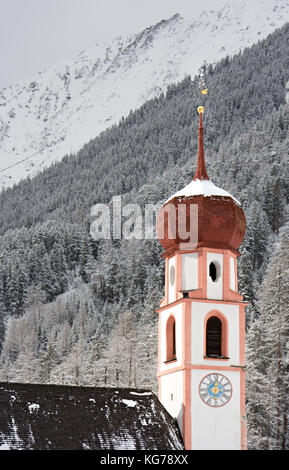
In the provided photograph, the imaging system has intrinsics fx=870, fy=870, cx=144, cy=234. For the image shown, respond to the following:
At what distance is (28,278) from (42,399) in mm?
142182

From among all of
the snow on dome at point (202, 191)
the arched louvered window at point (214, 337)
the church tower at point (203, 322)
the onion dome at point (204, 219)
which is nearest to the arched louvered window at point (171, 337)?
the church tower at point (203, 322)

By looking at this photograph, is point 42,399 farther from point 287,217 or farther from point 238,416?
point 287,217

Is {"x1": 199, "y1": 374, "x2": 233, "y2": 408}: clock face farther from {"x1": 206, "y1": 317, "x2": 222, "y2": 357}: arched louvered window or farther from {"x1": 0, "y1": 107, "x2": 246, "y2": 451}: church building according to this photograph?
{"x1": 206, "y1": 317, "x2": 222, "y2": 357}: arched louvered window

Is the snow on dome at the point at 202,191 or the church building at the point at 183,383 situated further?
the snow on dome at the point at 202,191

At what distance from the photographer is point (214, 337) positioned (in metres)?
37.4

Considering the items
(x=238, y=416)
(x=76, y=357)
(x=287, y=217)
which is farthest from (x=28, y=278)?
(x=238, y=416)

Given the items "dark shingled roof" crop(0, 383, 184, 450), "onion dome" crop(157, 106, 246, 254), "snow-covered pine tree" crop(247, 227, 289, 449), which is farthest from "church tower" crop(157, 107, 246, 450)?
"snow-covered pine tree" crop(247, 227, 289, 449)

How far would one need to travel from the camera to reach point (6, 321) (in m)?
168

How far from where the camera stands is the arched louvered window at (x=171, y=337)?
3844 cm

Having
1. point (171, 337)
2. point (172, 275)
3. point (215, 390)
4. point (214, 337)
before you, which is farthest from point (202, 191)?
point (215, 390)

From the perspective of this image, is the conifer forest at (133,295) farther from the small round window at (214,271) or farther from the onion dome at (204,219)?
the onion dome at (204,219)

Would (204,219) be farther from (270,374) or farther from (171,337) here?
(270,374)

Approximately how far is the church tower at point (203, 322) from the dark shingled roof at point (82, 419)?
1409 mm

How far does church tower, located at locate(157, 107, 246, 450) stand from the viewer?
35.9 metres
